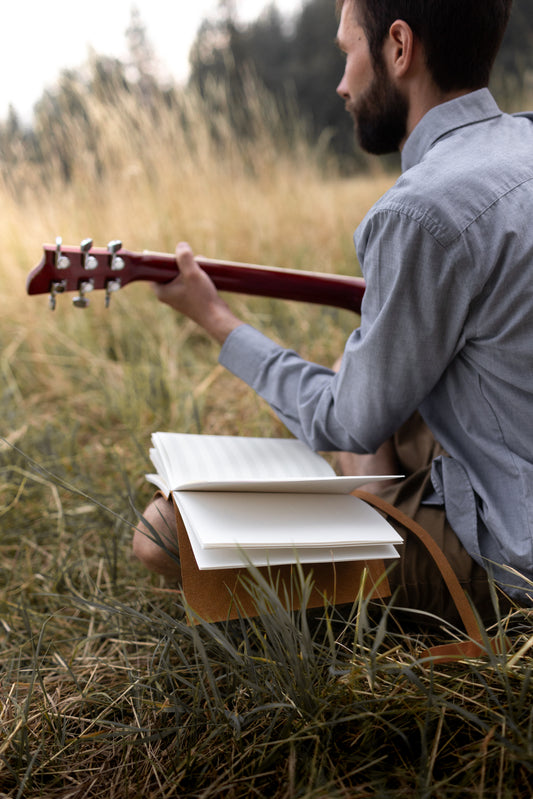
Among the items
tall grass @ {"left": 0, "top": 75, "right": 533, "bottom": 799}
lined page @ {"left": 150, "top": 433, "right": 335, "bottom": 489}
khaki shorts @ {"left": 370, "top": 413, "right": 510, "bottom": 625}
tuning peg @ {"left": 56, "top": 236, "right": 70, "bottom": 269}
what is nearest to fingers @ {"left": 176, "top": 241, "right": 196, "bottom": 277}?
tuning peg @ {"left": 56, "top": 236, "right": 70, "bottom": 269}

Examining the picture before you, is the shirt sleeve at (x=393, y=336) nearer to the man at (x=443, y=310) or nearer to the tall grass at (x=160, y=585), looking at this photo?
the man at (x=443, y=310)

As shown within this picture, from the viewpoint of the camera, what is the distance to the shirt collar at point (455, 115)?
1.08 meters

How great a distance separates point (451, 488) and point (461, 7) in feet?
2.79

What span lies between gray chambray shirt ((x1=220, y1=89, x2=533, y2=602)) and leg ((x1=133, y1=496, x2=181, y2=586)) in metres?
0.37

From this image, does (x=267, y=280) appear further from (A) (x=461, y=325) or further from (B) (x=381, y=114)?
(A) (x=461, y=325)

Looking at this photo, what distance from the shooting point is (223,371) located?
2521mm

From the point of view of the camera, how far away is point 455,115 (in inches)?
42.9

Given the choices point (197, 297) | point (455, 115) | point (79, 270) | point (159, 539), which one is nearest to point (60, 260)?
point (79, 270)

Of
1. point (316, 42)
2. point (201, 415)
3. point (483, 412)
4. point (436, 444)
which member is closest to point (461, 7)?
point (483, 412)

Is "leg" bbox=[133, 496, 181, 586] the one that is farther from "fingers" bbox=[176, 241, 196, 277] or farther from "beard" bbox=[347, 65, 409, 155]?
"beard" bbox=[347, 65, 409, 155]

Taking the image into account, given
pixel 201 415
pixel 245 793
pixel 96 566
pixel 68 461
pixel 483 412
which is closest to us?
pixel 245 793

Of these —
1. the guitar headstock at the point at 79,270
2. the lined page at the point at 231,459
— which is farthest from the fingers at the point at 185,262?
the lined page at the point at 231,459

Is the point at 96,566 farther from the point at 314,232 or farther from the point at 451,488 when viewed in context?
the point at 314,232

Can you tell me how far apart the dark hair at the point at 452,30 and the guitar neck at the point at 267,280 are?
509 millimetres
